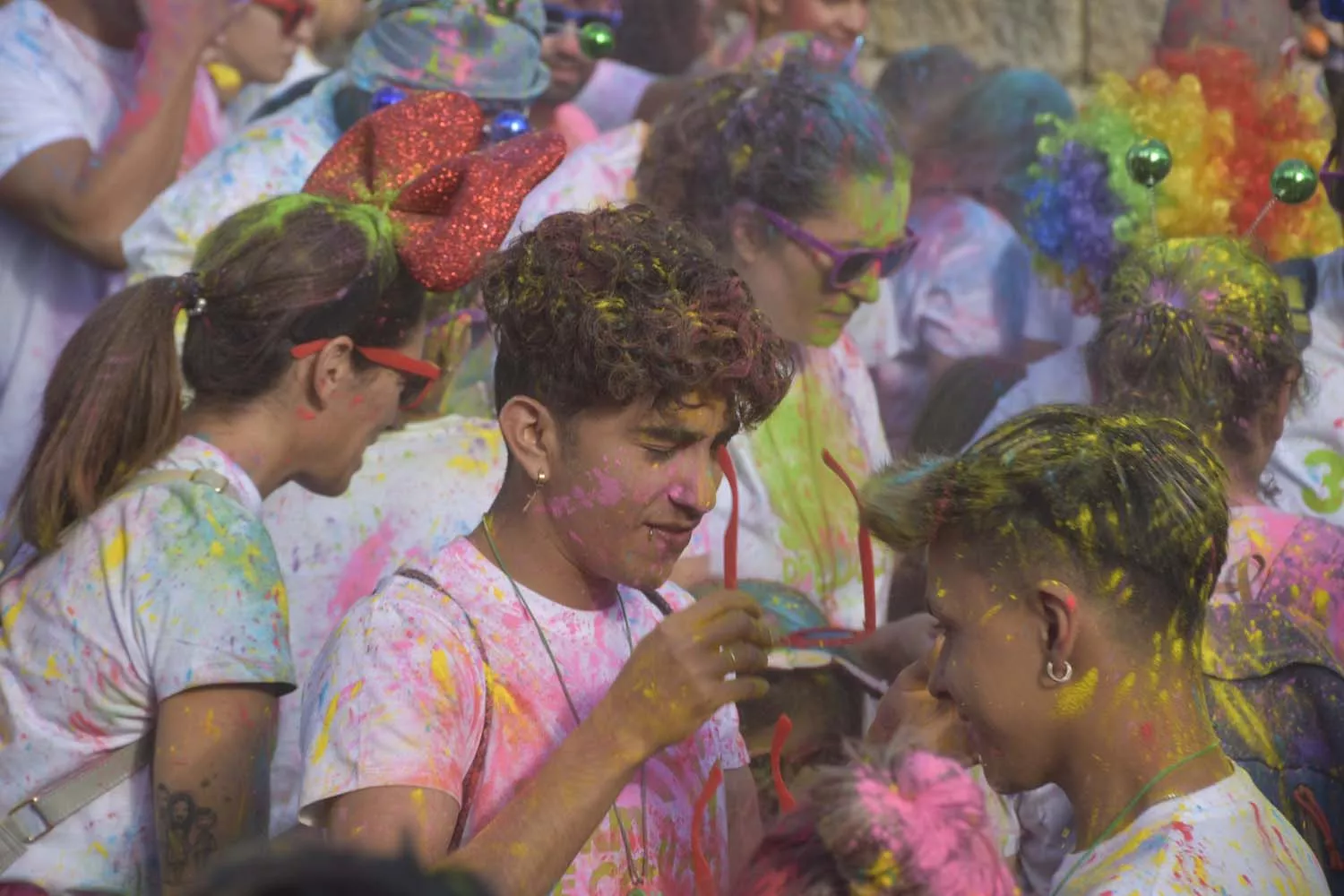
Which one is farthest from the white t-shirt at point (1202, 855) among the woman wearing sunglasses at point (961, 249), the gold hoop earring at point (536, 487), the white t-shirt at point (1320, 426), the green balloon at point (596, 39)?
the green balloon at point (596, 39)

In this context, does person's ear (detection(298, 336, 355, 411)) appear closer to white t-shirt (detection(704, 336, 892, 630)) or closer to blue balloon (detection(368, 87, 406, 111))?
white t-shirt (detection(704, 336, 892, 630))

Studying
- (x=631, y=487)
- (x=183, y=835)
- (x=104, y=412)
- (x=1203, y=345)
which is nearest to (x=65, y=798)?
(x=183, y=835)

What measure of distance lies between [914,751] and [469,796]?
21.3 inches

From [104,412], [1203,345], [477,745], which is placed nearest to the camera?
[477,745]

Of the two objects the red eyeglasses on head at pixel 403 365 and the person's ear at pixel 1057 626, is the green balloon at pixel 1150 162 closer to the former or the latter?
the red eyeglasses on head at pixel 403 365

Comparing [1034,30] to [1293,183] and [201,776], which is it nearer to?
[1293,183]

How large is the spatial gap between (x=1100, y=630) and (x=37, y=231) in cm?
270

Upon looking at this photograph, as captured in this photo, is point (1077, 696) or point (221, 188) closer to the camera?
point (1077, 696)

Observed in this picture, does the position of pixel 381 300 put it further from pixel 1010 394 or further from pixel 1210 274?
pixel 1010 394

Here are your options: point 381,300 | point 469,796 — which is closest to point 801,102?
point 381,300

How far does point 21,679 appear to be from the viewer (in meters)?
2.14

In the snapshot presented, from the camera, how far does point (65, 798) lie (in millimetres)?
2082

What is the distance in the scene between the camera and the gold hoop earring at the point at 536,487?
75.1 inches

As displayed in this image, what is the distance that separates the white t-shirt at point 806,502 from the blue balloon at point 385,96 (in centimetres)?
111
